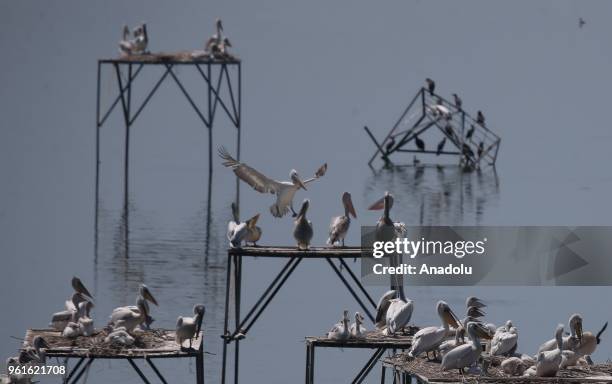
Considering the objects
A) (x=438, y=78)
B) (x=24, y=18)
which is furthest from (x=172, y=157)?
(x=24, y=18)

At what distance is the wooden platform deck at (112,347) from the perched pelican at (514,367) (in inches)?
145

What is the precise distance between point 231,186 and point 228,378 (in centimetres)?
3655

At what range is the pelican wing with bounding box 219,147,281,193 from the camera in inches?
1152

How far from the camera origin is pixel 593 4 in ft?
504

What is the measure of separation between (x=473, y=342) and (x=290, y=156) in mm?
57774

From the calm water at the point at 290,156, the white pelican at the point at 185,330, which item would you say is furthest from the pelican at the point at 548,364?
the calm water at the point at 290,156

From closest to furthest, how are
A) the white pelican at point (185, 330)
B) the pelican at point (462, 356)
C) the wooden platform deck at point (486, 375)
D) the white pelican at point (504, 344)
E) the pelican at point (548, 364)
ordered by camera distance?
1. the wooden platform deck at point (486, 375)
2. the pelican at point (548, 364)
3. the pelican at point (462, 356)
4. the white pelican at point (504, 344)
5. the white pelican at point (185, 330)

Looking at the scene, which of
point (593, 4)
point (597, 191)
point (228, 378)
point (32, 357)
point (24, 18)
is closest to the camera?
point (32, 357)

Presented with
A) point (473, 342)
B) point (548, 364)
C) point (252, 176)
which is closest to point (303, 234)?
point (252, 176)

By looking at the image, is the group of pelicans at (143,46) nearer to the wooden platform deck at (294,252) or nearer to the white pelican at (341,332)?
the wooden platform deck at (294,252)

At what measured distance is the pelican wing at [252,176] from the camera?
29.3 metres

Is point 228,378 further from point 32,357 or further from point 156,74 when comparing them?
point 156,74

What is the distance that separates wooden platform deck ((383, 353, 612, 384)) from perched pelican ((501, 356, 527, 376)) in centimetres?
7

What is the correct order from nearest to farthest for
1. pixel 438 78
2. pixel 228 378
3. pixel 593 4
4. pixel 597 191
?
1. pixel 228 378
2. pixel 597 191
3. pixel 438 78
4. pixel 593 4
